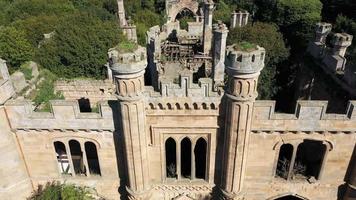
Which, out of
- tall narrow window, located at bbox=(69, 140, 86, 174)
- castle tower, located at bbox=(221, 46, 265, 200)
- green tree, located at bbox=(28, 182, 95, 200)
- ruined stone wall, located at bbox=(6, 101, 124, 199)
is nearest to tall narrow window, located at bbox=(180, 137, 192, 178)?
castle tower, located at bbox=(221, 46, 265, 200)

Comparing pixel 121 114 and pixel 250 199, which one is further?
pixel 250 199

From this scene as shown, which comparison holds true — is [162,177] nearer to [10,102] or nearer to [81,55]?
[10,102]

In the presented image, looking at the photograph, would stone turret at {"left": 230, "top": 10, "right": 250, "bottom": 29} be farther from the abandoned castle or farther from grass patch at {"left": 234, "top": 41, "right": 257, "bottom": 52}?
grass patch at {"left": 234, "top": 41, "right": 257, "bottom": 52}

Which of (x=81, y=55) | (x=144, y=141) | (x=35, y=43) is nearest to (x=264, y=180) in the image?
(x=144, y=141)

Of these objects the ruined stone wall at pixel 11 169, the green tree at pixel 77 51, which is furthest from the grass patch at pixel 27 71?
the green tree at pixel 77 51

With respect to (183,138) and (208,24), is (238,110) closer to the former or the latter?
(183,138)

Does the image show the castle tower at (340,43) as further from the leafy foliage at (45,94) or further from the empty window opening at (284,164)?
the leafy foliage at (45,94)
